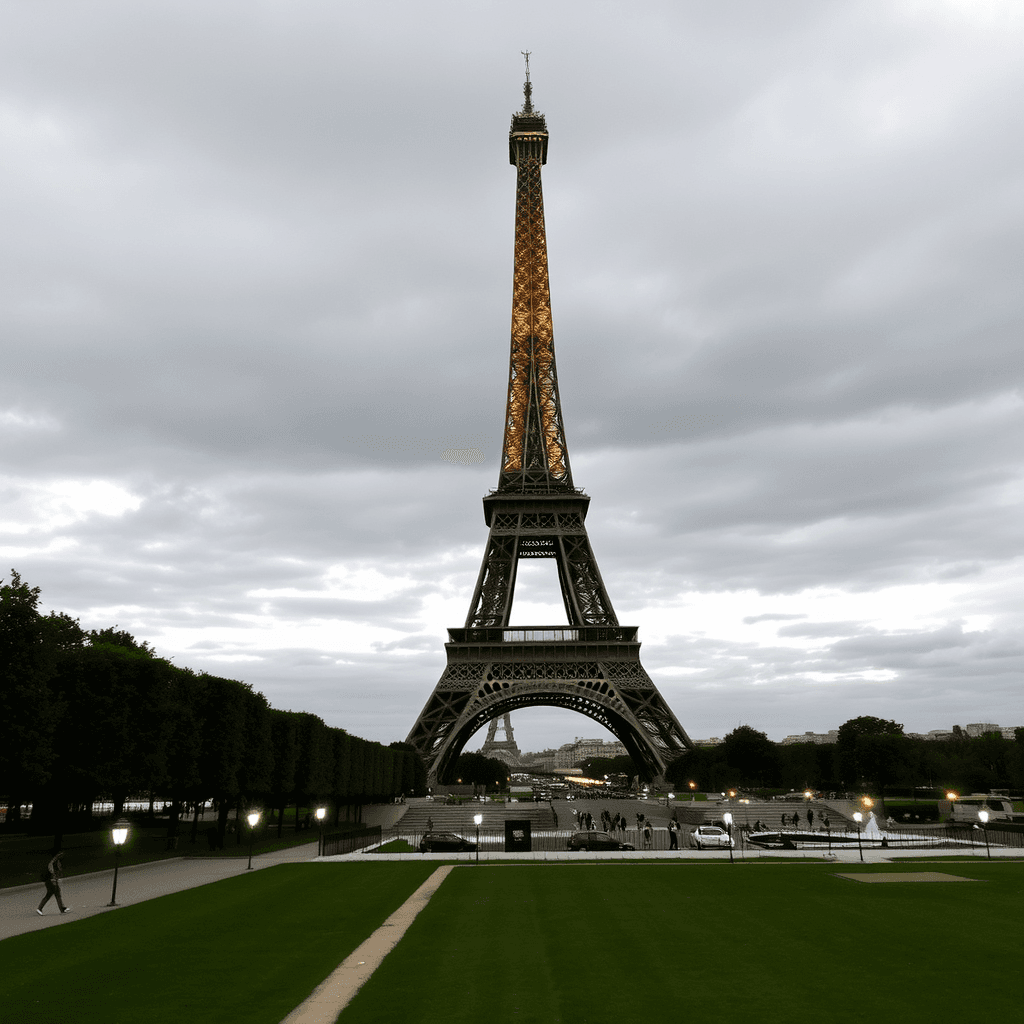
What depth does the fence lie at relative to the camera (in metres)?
39.8

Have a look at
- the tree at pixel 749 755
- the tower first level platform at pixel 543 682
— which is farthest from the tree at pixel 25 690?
the tree at pixel 749 755

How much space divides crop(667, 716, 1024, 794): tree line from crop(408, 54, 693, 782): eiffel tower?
22.8ft

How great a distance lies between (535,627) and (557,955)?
62.7 meters

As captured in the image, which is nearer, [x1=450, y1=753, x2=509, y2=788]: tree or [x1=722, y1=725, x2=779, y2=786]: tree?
[x1=722, y1=725, x2=779, y2=786]: tree

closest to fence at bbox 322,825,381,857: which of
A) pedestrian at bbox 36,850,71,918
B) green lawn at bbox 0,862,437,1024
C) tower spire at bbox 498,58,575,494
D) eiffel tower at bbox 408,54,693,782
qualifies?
green lawn at bbox 0,862,437,1024

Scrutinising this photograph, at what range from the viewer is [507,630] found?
77.9 metres

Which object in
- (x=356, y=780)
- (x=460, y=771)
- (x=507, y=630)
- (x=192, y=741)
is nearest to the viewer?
(x=192, y=741)

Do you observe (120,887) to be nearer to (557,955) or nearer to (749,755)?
(557,955)

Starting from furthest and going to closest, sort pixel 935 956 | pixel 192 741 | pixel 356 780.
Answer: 1. pixel 356 780
2. pixel 192 741
3. pixel 935 956

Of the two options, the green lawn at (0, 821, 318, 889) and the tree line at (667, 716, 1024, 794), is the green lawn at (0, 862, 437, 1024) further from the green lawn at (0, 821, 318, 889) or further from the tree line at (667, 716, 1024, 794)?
the tree line at (667, 716, 1024, 794)

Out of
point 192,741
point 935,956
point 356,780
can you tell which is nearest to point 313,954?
point 935,956

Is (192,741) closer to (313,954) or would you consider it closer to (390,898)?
(390,898)

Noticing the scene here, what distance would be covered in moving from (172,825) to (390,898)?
22300 millimetres

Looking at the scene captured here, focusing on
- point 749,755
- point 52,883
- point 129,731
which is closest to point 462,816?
point 129,731
